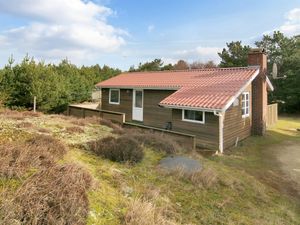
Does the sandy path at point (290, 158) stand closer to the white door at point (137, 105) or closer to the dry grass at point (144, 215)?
the dry grass at point (144, 215)

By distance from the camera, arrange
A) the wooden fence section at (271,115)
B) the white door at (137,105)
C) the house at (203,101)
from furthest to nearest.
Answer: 1. the wooden fence section at (271,115)
2. the white door at (137,105)
3. the house at (203,101)

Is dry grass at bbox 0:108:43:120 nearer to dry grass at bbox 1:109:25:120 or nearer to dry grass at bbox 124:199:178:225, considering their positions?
dry grass at bbox 1:109:25:120

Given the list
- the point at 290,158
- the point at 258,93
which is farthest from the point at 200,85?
the point at 290,158

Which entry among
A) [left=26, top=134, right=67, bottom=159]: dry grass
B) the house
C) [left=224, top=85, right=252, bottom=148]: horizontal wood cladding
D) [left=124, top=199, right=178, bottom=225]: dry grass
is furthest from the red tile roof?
[left=124, top=199, right=178, bottom=225]: dry grass

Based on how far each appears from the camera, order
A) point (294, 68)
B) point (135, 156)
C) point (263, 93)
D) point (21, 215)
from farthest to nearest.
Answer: point (294, 68)
point (263, 93)
point (135, 156)
point (21, 215)

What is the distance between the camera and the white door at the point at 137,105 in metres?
17.3

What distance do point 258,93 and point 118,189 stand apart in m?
12.7

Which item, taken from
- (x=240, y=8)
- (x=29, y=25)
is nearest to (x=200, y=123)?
(x=240, y=8)

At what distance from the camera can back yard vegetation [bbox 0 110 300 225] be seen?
11.3 feet

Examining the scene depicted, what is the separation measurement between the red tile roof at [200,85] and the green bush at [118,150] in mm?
5252

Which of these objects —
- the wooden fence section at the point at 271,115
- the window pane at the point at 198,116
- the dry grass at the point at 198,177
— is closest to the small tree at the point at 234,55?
the wooden fence section at the point at 271,115

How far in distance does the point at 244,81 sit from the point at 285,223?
29.8ft

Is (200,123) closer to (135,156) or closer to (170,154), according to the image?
(170,154)

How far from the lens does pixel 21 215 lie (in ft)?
10.3
